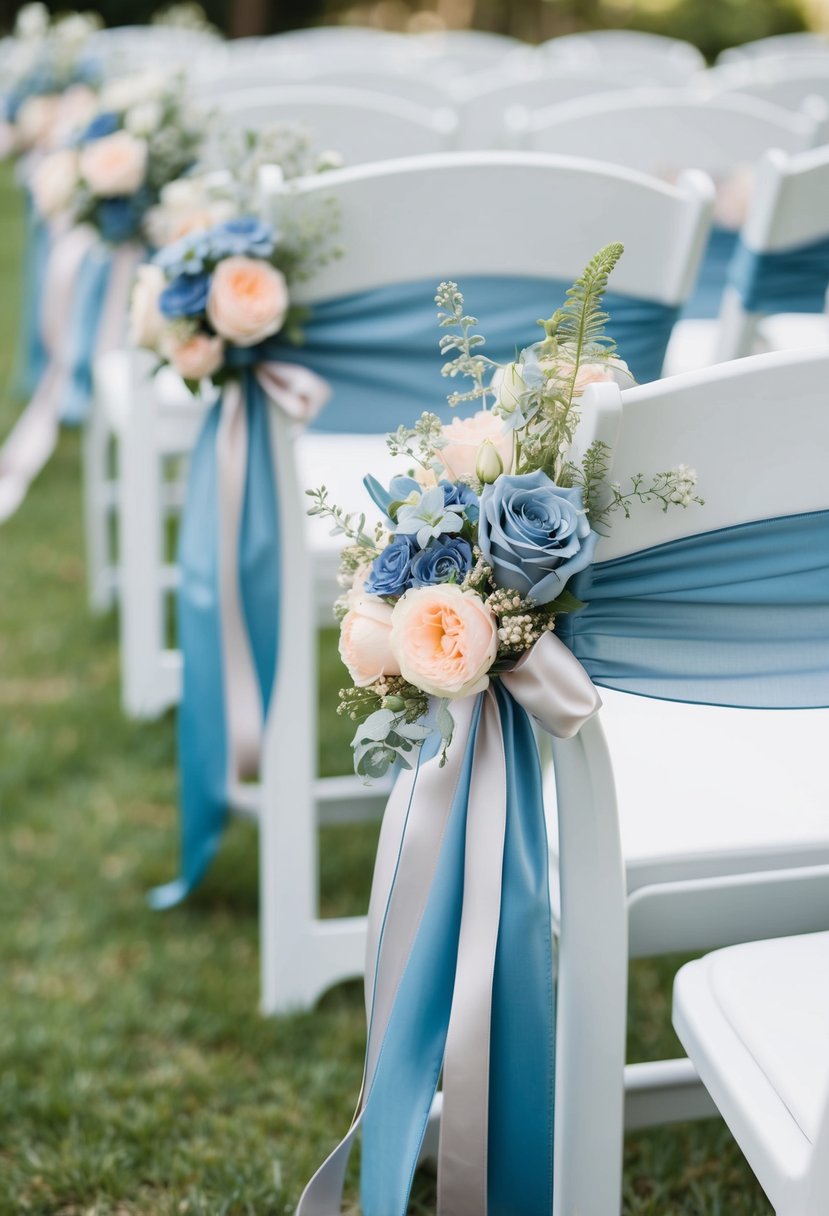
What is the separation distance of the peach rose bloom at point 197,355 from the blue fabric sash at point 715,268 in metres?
1.63

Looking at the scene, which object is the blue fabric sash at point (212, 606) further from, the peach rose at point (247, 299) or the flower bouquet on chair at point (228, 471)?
the peach rose at point (247, 299)

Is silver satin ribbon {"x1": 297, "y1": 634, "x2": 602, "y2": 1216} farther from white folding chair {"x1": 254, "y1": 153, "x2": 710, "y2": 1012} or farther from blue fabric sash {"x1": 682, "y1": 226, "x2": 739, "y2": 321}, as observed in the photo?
blue fabric sash {"x1": 682, "y1": 226, "x2": 739, "y2": 321}

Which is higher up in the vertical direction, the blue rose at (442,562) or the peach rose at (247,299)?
the peach rose at (247,299)

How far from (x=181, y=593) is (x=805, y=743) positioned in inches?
43.1

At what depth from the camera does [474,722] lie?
123 cm

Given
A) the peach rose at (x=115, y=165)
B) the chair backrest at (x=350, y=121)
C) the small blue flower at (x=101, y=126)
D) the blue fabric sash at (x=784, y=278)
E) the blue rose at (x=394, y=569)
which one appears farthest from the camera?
the chair backrest at (x=350, y=121)

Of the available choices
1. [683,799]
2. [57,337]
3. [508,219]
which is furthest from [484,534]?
[57,337]

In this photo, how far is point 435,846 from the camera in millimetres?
1277

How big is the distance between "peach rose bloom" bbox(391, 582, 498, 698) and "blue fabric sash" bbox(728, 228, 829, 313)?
144cm

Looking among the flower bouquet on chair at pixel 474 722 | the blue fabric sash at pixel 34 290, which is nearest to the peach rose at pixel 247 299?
the flower bouquet on chair at pixel 474 722

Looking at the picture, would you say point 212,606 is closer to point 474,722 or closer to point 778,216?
point 474,722

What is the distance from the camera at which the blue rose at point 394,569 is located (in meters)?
1.15

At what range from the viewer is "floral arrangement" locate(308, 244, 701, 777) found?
1.07 metres

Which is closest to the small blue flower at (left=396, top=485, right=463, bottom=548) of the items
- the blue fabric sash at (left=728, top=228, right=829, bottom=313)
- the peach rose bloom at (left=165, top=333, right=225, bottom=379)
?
the peach rose bloom at (left=165, top=333, right=225, bottom=379)
